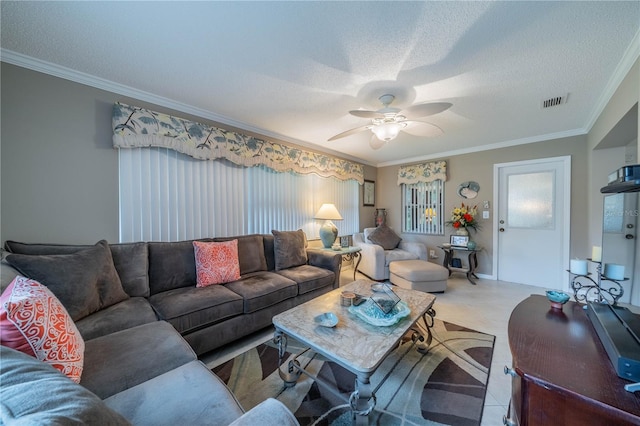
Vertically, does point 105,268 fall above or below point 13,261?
below

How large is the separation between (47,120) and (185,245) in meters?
1.47

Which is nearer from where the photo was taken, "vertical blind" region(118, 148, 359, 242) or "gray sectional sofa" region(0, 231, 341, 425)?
"gray sectional sofa" region(0, 231, 341, 425)

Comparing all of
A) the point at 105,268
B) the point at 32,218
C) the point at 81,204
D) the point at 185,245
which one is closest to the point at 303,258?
the point at 185,245

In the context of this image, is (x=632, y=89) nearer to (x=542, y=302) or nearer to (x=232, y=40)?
(x=542, y=302)

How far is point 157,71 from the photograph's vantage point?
196 centimetres

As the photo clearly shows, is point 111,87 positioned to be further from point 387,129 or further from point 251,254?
point 387,129

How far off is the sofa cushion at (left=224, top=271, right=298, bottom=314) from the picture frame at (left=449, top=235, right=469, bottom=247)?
10.1 feet

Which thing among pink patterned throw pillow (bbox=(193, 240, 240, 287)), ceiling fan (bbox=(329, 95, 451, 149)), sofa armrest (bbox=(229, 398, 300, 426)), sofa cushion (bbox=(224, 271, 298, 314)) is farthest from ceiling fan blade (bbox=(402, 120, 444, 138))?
sofa armrest (bbox=(229, 398, 300, 426))

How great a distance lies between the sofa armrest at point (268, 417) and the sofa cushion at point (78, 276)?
1505mm

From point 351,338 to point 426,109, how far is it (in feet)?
6.09

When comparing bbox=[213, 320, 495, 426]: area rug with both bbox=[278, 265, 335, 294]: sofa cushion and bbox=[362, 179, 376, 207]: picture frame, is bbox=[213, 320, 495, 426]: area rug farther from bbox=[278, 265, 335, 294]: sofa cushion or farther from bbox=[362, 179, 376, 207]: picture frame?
bbox=[362, 179, 376, 207]: picture frame

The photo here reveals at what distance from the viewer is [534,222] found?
12.1ft

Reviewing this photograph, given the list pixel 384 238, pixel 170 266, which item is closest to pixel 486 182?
pixel 384 238

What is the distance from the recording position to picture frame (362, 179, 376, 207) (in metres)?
5.22
